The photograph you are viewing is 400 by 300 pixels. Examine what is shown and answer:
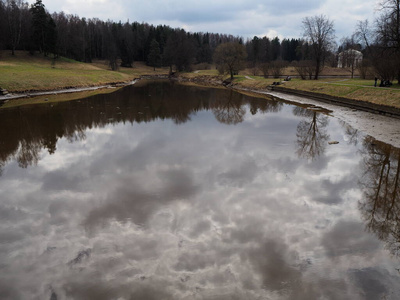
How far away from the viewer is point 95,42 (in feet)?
365

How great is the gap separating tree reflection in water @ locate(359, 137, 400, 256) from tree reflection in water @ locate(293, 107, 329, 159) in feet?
6.98

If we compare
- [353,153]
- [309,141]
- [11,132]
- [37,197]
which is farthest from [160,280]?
[11,132]

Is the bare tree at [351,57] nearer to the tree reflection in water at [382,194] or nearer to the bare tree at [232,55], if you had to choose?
the bare tree at [232,55]

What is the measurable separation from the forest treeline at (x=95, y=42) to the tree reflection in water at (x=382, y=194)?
221ft

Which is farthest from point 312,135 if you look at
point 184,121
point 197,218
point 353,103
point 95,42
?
point 95,42

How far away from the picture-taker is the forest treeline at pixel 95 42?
221ft

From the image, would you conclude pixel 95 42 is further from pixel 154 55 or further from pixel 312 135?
pixel 312 135

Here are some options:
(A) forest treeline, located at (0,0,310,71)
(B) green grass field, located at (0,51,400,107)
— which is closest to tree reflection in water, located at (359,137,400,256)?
(B) green grass field, located at (0,51,400,107)

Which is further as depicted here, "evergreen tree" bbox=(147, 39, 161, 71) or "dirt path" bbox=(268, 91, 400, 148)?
"evergreen tree" bbox=(147, 39, 161, 71)

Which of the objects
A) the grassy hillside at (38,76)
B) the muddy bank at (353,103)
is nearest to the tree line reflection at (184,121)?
the muddy bank at (353,103)

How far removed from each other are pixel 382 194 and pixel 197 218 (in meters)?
6.15

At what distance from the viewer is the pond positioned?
5.52m

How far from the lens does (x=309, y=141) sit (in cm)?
1628

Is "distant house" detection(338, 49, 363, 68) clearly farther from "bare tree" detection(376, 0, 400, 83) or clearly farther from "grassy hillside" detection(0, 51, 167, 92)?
"grassy hillside" detection(0, 51, 167, 92)
